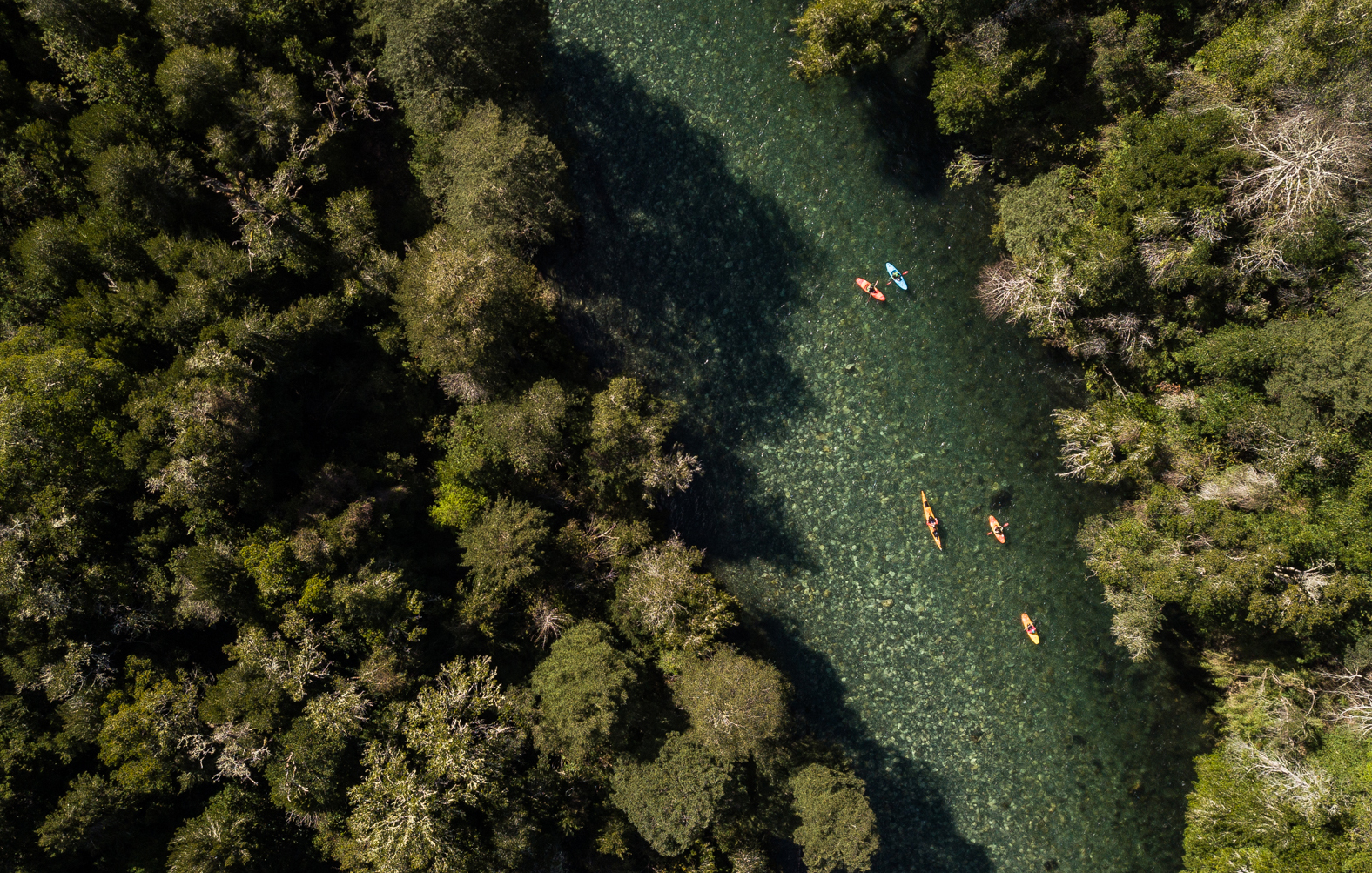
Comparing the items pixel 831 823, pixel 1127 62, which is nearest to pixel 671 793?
pixel 831 823

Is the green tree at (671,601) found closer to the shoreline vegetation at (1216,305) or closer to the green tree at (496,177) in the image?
the green tree at (496,177)

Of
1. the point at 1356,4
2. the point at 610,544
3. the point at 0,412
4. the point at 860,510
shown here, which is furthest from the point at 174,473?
the point at 1356,4

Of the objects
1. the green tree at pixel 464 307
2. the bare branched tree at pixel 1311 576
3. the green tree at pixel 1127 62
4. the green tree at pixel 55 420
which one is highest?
the green tree at pixel 1127 62

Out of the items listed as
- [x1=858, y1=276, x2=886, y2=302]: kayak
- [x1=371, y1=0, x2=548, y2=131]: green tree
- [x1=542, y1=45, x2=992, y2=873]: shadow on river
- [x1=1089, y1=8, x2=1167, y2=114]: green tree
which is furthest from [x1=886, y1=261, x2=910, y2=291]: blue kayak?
[x1=371, y1=0, x2=548, y2=131]: green tree

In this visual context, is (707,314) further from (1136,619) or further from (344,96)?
(1136,619)

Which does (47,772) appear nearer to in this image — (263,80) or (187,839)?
(187,839)

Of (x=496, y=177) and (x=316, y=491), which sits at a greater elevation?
(x=496, y=177)

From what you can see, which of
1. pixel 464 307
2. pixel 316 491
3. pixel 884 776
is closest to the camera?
pixel 464 307

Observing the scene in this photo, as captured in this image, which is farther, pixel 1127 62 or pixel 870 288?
pixel 870 288

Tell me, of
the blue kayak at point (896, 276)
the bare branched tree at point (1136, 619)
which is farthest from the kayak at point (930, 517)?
the blue kayak at point (896, 276)
